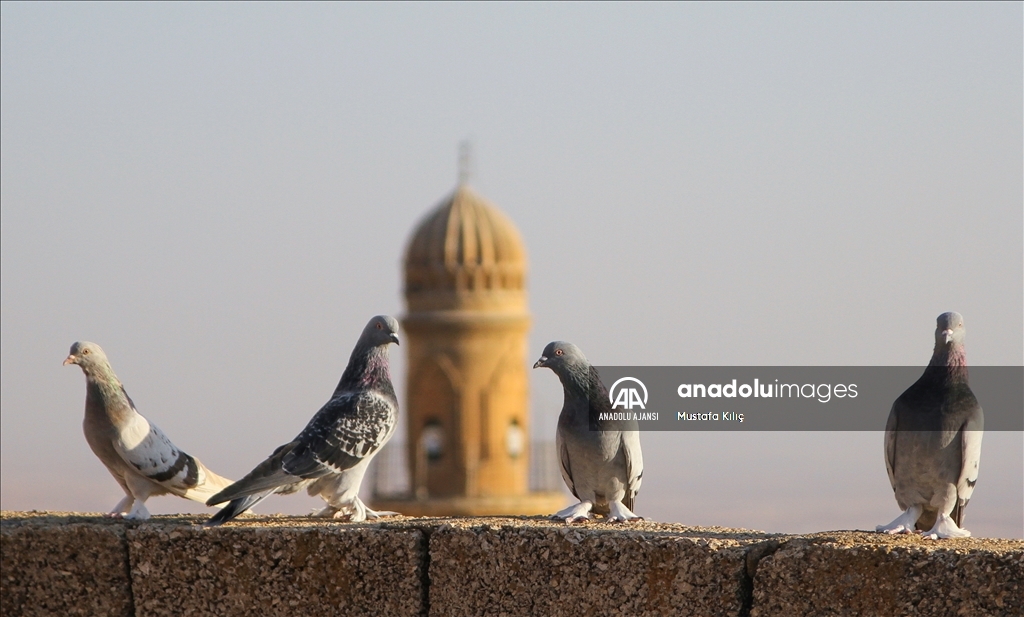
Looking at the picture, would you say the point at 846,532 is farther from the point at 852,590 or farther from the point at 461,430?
the point at 461,430

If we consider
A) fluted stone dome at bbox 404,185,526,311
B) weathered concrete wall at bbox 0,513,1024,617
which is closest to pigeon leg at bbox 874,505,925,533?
weathered concrete wall at bbox 0,513,1024,617

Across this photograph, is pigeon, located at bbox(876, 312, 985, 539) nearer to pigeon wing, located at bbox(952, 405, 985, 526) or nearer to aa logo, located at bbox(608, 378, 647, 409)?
pigeon wing, located at bbox(952, 405, 985, 526)

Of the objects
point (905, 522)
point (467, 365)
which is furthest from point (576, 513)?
point (467, 365)

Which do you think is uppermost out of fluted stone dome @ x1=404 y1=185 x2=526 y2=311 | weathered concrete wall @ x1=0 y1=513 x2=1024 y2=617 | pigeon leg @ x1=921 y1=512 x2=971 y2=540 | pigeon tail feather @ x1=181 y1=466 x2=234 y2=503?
fluted stone dome @ x1=404 y1=185 x2=526 y2=311

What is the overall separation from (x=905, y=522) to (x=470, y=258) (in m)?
33.5

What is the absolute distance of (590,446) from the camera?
17.3ft

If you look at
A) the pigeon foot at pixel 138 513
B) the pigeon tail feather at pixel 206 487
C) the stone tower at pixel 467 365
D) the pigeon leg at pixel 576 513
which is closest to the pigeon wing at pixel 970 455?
the pigeon leg at pixel 576 513

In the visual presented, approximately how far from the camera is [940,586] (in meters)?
4.46

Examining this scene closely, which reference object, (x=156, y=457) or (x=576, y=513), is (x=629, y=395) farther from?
(x=156, y=457)

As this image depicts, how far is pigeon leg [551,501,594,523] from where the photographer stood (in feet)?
17.3

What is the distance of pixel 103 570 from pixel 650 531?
213cm

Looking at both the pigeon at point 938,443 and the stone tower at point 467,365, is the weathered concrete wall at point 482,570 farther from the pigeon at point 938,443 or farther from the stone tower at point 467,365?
the stone tower at point 467,365

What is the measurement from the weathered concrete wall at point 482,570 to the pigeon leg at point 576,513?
7 cm

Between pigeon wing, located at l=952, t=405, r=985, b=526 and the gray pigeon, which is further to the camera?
the gray pigeon
